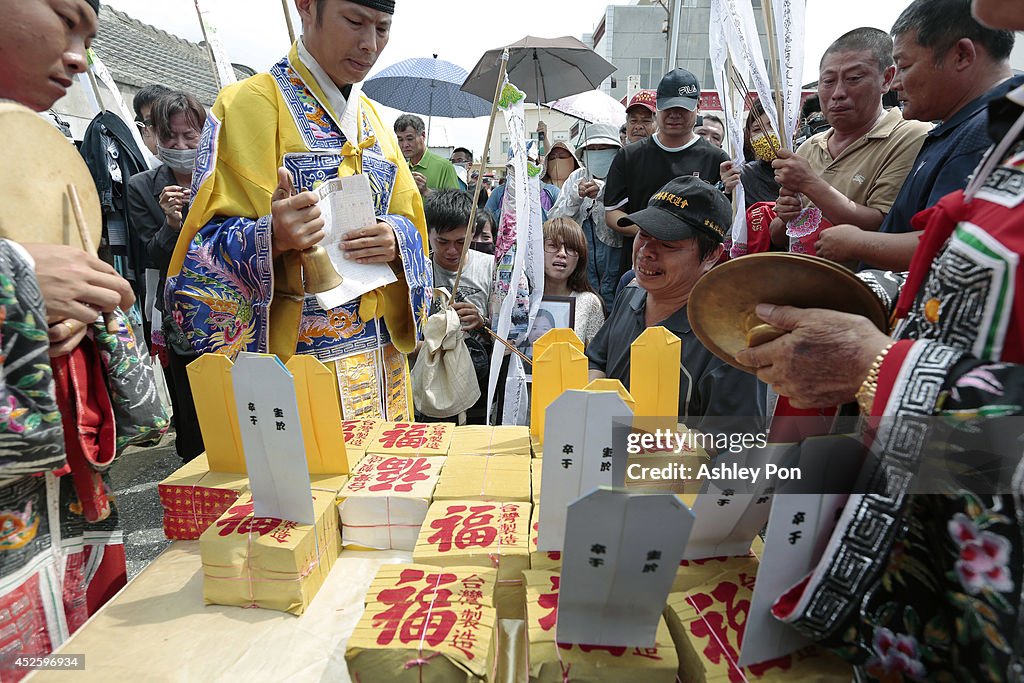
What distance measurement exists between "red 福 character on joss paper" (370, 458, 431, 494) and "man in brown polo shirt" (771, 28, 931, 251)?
5.30ft

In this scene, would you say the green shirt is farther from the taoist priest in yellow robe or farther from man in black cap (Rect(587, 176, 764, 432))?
man in black cap (Rect(587, 176, 764, 432))

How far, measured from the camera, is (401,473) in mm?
1334

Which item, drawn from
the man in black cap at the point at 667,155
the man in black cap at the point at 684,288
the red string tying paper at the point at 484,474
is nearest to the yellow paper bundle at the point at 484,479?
the red string tying paper at the point at 484,474

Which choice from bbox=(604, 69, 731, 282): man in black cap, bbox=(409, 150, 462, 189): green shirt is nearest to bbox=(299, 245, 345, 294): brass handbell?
bbox=(604, 69, 731, 282): man in black cap

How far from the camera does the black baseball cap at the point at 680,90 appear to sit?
3.49 metres

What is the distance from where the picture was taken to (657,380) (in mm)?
1406

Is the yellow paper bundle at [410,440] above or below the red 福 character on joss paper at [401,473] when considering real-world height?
below

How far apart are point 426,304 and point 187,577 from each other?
1156 mm

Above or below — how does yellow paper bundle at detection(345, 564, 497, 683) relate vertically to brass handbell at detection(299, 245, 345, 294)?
below

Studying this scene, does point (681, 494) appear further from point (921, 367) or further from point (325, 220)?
point (325, 220)

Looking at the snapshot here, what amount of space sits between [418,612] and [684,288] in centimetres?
141

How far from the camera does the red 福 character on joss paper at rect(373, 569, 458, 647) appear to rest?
84 cm

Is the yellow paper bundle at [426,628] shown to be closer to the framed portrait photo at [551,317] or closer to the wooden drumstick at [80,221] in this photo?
the wooden drumstick at [80,221]

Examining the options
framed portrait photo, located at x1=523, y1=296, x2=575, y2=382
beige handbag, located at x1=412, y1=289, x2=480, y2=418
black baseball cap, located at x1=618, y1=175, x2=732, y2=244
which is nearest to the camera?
black baseball cap, located at x1=618, y1=175, x2=732, y2=244
